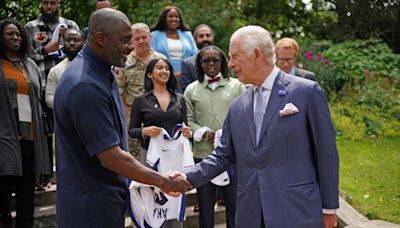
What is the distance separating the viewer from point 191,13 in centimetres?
1118

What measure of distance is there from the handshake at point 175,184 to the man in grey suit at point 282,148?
46cm

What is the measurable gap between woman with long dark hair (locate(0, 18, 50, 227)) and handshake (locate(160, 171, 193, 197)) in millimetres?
2064

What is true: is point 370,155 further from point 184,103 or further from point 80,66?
point 80,66

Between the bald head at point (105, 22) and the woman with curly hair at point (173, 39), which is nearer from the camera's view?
the bald head at point (105, 22)

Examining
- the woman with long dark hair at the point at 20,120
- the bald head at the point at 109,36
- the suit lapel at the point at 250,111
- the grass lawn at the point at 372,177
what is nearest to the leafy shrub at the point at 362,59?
the grass lawn at the point at 372,177

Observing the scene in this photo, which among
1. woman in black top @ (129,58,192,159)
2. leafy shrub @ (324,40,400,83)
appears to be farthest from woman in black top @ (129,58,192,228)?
leafy shrub @ (324,40,400,83)

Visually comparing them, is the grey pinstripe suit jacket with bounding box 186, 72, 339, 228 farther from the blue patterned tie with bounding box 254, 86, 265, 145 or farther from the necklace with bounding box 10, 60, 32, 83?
the necklace with bounding box 10, 60, 32, 83

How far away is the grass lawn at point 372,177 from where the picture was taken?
655cm

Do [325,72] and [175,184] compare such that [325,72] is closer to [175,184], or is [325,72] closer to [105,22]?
[175,184]

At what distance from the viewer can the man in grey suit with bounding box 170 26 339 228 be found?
3.69 metres

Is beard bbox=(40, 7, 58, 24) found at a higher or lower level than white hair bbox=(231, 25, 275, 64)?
lower

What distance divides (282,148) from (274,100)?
1.07 ft

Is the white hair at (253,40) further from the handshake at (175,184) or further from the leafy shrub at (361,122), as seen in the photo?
the leafy shrub at (361,122)

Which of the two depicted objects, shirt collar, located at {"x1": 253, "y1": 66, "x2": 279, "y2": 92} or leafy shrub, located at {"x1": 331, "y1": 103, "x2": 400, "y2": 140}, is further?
leafy shrub, located at {"x1": 331, "y1": 103, "x2": 400, "y2": 140}
